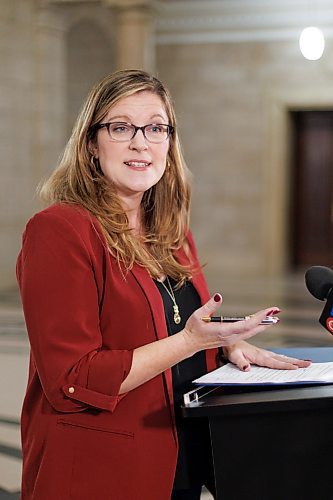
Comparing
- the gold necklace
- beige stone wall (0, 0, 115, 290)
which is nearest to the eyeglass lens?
the gold necklace

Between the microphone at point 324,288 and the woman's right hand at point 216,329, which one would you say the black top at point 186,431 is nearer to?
the woman's right hand at point 216,329

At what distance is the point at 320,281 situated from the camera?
1.88m

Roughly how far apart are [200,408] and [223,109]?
48.4ft

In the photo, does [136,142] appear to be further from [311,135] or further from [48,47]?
[311,135]

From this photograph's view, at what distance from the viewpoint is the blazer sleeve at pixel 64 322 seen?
1.94 metres

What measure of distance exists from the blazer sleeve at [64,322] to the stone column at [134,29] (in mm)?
12045

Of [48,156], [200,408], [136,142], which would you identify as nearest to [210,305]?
[200,408]

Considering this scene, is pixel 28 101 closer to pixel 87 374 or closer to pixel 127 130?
pixel 127 130

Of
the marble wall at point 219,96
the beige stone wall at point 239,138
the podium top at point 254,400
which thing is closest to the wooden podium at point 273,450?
the podium top at point 254,400

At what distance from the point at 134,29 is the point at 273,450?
40.9 feet

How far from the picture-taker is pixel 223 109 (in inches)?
640

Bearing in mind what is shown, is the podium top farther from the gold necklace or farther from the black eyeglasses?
the black eyeglasses

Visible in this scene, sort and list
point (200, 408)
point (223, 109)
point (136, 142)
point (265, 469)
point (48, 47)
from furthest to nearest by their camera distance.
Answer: point (223, 109)
point (48, 47)
point (136, 142)
point (265, 469)
point (200, 408)

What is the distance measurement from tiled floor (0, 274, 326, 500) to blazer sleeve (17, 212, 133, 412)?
2592mm
